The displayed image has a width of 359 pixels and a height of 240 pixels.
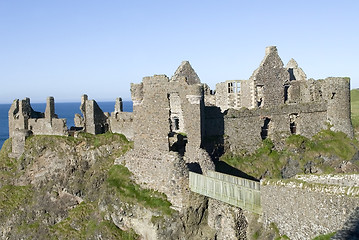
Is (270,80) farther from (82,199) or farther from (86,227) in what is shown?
(86,227)

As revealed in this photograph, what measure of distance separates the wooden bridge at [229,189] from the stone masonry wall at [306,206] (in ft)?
2.92

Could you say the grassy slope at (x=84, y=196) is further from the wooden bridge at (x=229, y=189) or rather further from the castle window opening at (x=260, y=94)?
the castle window opening at (x=260, y=94)

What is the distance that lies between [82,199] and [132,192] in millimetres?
6687

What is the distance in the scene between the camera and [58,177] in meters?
38.2

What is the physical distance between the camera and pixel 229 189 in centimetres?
2567

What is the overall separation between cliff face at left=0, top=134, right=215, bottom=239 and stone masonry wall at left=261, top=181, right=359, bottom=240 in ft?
22.7

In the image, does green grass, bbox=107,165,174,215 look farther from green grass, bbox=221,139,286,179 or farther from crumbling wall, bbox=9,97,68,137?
crumbling wall, bbox=9,97,68,137

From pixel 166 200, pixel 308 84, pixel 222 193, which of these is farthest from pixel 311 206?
pixel 308 84

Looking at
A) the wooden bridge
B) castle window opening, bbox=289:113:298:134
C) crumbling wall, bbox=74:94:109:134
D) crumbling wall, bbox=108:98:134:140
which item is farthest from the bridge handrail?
crumbling wall, bbox=74:94:109:134

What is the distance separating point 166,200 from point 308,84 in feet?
61.3


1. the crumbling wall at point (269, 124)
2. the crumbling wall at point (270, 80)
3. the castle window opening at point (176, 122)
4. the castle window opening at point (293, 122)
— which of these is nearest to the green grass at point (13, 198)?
the castle window opening at point (176, 122)

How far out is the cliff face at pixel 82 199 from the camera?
1136 inches

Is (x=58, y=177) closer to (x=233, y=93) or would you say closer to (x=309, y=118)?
(x=233, y=93)

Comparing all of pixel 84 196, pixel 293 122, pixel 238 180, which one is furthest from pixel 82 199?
pixel 293 122
